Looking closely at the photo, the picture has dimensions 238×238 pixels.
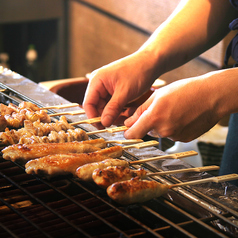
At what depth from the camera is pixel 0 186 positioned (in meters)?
1.67

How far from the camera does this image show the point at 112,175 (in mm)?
1639

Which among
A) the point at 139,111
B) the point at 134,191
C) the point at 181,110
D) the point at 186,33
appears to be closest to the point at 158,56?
the point at 186,33

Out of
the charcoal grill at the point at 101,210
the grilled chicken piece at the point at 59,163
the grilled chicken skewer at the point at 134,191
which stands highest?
the grilled chicken piece at the point at 59,163

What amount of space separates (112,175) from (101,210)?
0.17 meters

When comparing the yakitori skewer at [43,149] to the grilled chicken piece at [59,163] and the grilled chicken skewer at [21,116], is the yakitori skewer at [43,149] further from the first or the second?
the grilled chicken skewer at [21,116]

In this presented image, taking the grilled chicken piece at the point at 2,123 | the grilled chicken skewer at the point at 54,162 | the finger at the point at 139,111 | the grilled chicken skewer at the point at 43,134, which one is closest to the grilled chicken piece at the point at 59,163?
the grilled chicken skewer at the point at 54,162

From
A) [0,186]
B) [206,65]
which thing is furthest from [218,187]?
[206,65]

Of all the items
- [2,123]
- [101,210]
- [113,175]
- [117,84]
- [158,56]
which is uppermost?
[158,56]

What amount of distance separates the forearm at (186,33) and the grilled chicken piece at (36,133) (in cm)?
70

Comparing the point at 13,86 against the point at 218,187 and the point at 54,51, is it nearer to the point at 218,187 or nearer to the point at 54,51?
the point at 218,187

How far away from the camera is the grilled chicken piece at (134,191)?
1.51m

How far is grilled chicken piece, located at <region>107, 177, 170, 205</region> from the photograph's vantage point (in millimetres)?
1512

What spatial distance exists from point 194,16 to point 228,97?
3.23 ft

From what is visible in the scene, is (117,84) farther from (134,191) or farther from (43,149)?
(134,191)
